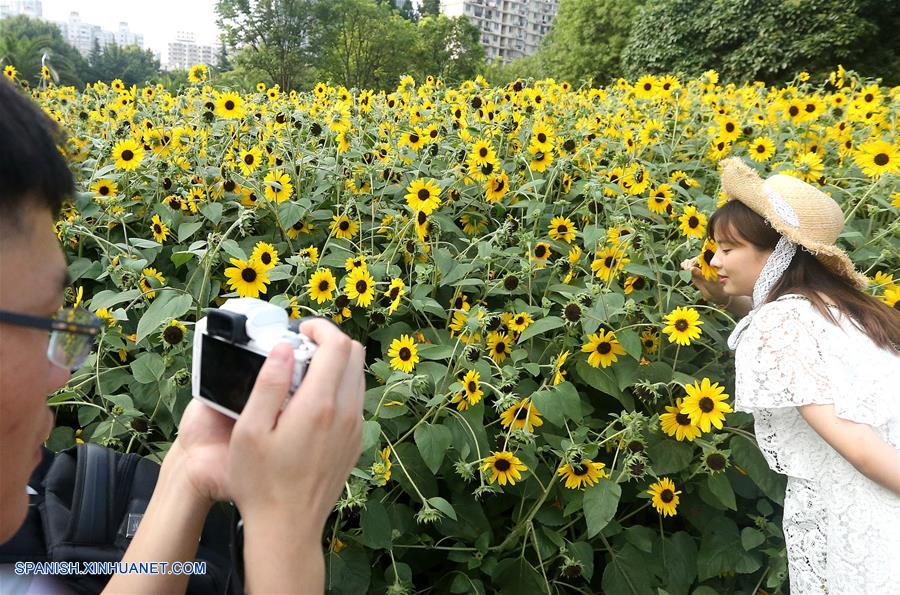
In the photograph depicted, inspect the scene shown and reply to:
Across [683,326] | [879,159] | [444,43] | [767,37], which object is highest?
[444,43]

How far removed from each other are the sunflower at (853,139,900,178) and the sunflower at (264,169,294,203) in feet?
6.23

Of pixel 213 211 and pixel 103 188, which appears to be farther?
pixel 103 188

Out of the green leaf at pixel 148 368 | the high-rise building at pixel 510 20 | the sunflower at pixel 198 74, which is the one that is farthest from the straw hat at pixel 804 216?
the high-rise building at pixel 510 20

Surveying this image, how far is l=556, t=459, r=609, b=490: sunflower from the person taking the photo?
1.46m

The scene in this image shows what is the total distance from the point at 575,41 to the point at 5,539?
19.0m

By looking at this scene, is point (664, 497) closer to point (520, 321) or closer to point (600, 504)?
point (600, 504)

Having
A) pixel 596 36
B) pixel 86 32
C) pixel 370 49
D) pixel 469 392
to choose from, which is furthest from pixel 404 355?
pixel 86 32

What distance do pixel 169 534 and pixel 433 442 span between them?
25.7 inches

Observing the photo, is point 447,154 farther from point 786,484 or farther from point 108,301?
point 786,484

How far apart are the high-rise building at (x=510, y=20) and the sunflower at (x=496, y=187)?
314ft

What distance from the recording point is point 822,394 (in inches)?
55.4

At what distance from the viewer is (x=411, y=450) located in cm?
144

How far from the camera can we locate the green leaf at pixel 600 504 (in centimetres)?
140

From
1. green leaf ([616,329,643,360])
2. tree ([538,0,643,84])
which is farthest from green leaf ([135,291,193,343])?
tree ([538,0,643,84])
